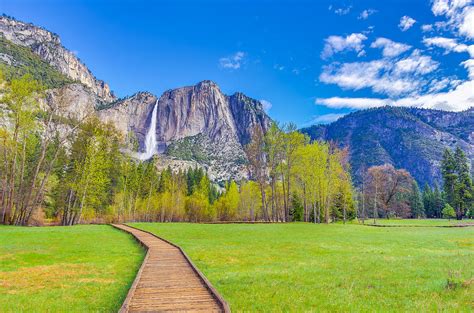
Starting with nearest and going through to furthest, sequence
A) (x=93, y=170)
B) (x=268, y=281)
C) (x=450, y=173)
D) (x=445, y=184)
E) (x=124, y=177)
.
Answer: (x=268, y=281) < (x=93, y=170) < (x=124, y=177) < (x=450, y=173) < (x=445, y=184)

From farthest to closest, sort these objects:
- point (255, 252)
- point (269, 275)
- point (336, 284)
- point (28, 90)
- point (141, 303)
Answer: point (28, 90) < point (255, 252) < point (269, 275) < point (336, 284) < point (141, 303)

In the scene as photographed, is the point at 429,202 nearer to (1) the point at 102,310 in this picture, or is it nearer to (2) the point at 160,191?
(2) the point at 160,191

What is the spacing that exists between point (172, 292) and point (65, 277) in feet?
19.4

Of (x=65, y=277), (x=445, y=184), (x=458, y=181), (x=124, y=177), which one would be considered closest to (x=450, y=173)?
(x=458, y=181)

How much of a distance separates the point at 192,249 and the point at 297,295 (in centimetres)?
1197

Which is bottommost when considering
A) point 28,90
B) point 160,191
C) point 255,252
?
point 255,252

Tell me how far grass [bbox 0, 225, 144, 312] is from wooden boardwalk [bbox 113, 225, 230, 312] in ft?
2.21

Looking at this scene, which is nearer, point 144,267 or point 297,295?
point 297,295

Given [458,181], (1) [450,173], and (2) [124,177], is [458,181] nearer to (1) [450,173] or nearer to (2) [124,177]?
(1) [450,173]

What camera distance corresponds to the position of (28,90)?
1479 inches

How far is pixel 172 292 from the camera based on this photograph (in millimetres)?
8945

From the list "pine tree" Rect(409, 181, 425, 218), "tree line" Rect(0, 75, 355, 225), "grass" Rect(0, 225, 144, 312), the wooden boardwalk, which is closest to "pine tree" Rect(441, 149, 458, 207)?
"pine tree" Rect(409, 181, 425, 218)

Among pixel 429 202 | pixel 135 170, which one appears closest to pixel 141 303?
pixel 135 170

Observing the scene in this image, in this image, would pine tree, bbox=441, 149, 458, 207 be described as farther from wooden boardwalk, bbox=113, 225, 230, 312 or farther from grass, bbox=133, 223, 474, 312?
wooden boardwalk, bbox=113, 225, 230, 312
